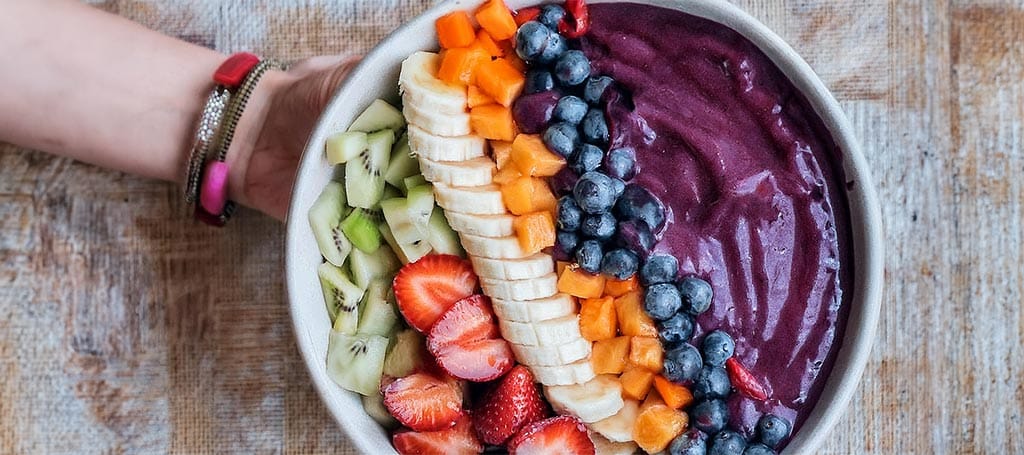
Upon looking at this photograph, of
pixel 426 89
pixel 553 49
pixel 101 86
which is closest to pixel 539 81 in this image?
pixel 553 49

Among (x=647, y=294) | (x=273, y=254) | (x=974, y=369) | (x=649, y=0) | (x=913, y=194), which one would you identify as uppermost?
(x=649, y=0)

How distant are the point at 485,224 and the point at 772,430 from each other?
545mm

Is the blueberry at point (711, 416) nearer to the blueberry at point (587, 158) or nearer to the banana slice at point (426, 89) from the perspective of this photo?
the blueberry at point (587, 158)

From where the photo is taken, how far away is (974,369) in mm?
1881

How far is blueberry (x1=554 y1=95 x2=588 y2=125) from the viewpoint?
1.44 m

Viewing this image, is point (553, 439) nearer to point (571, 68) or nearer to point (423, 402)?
point (423, 402)

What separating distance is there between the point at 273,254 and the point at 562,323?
28.6 inches

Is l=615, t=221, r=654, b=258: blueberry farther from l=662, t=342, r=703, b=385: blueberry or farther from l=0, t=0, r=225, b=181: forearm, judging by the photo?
l=0, t=0, r=225, b=181: forearm

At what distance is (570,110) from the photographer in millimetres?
1438

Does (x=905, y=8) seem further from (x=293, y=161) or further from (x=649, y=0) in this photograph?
(x=293, y=161)

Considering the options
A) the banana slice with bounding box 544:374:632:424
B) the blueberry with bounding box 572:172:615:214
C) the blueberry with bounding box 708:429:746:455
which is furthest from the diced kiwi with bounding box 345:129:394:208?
the blueberry with bounding box 708:429:746:455

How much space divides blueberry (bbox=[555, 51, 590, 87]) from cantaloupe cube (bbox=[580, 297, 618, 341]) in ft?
1.14

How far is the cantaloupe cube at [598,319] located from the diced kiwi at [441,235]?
0.79 feet

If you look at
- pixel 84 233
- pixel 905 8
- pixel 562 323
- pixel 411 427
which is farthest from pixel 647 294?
pixel 84 233
